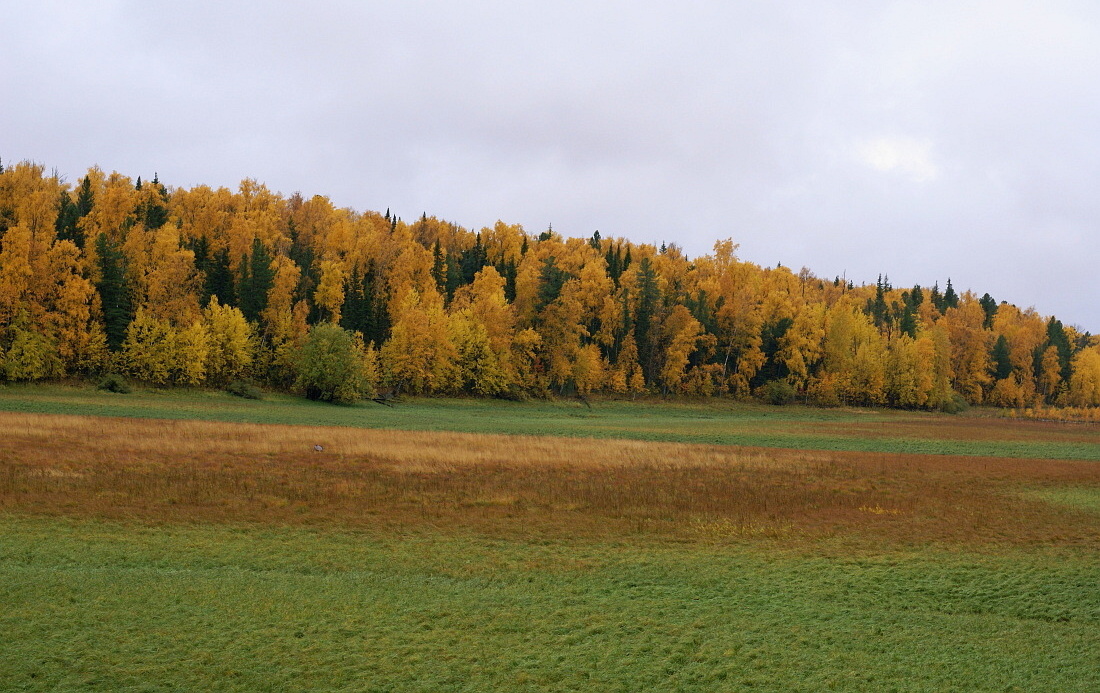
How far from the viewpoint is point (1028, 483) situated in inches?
1241

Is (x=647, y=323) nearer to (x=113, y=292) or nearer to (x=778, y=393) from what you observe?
(x=778, y=393)

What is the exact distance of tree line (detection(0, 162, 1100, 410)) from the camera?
77688mm

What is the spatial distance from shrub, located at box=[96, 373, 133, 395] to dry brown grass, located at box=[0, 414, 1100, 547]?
34.6m

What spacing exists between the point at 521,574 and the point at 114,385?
68.7 m

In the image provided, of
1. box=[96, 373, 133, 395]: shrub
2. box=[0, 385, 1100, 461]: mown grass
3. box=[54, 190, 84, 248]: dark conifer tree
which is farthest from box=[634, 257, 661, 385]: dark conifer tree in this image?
box=[54, 190, 84, 248]: dark conifer tree

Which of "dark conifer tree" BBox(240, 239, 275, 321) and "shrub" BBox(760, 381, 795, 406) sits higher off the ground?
"dark conifer tree" BBox(240, 239, 275, 321)

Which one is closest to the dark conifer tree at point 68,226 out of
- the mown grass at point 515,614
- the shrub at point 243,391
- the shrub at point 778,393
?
the shrub at point 243,391

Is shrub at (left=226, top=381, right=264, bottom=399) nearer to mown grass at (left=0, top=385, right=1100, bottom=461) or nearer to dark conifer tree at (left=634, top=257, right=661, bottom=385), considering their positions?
mown grass at (left=0, top=385, right=1100, bottom=461)

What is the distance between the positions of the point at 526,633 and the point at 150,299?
282ft

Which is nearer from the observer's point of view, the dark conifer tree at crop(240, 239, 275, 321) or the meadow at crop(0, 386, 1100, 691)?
the meadow at crop(0, 386, 1100, 691)

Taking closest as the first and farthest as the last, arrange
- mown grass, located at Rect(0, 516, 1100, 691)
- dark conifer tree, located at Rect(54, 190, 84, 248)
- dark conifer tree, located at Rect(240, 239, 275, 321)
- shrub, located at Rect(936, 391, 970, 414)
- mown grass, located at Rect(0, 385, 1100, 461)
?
mown grass, located at Rect(0, 516, 1100, 691) → mown grass, located at Rect(0, 385, 1100, 461) → dark conifer tree, located at Rect(54, 190, 84, 248) → dark conifer tree, located at Rect(240, 239, 275, 321) → shrub, located at Rect(936, 391, 970, 414)

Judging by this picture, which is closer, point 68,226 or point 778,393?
point 68,226

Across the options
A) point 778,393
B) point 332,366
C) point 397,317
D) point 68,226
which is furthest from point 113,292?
point 778,393

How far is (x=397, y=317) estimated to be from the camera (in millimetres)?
106062
